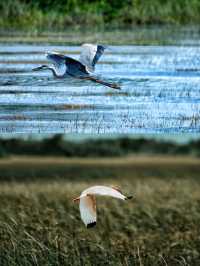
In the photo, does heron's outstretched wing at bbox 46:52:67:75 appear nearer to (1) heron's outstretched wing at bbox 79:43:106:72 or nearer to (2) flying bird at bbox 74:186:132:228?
(1) heron's outstretched wing at bbox 79:43:106:72

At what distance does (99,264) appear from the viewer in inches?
121

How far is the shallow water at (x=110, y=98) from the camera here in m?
2.50

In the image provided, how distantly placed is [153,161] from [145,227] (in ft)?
3.35

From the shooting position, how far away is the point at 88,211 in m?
2.80

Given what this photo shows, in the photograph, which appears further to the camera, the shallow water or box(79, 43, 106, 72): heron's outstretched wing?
box(79, 43, 106, 72): heron's outstretched wing

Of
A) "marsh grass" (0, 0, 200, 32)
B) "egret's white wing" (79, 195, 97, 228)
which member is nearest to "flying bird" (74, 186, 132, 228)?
"egret's white wing" (79, 195, 97, 228)

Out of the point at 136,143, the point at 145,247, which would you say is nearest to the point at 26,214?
the point at 145,247

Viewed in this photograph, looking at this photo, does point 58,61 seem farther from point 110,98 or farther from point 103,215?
point 103,215

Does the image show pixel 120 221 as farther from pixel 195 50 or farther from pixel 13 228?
pixel 195 50

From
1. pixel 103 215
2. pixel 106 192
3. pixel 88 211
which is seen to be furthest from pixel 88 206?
pixel 103 215

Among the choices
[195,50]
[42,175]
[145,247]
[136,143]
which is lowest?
[145,247]

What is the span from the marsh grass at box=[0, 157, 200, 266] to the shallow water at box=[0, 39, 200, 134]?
0.16 metres

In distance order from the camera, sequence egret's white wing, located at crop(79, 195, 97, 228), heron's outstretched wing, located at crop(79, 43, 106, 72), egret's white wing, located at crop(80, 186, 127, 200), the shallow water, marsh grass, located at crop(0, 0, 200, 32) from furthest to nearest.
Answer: marsh grass, located at crop(0, 0, 200, 32) → heron's outstretched wing, located at crop(79, 43, 106, 72) → egret's white wing, located at crop(79, 195, 97, 228) → egret's white wing, located at crop(80, 186, 127, 200) → the shallow water

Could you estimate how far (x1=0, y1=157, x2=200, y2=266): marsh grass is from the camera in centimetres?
307
